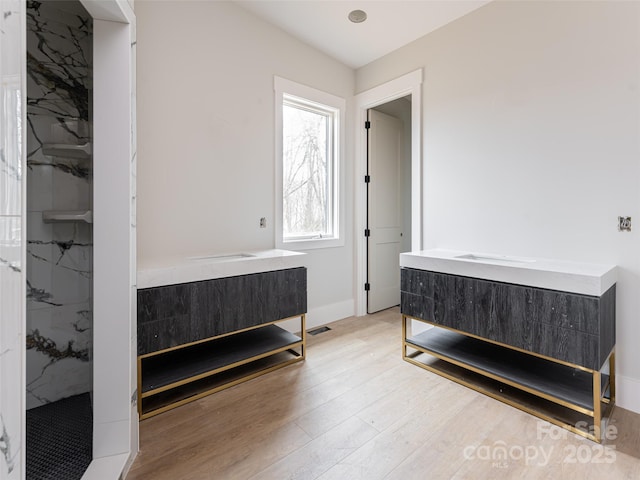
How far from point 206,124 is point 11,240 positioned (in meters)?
1.96

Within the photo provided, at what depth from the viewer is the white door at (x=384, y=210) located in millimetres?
3738

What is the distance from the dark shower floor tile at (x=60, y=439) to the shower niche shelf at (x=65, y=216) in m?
1.14

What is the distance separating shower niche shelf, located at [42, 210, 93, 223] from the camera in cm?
177

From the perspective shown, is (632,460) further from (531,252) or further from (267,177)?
(267,177)

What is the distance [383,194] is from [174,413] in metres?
3.06

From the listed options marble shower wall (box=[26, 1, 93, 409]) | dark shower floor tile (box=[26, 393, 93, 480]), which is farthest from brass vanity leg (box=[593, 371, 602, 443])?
marble shower wall (box=[26, 1, 93, 409])

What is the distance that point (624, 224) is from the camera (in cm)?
192

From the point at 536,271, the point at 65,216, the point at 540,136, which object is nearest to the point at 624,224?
the point at 536,271

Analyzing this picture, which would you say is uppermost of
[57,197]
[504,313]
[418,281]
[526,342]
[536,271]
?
[57,197]

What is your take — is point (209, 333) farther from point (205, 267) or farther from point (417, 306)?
point (417, 306)

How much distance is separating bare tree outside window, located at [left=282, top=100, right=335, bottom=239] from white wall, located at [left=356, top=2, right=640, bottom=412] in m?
1.05

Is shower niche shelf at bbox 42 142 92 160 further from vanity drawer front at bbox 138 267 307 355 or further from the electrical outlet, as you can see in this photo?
the electrical outlet

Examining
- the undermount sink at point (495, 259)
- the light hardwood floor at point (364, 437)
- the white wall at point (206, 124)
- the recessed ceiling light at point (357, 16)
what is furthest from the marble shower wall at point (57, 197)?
the undermount sink at point (495, 259)

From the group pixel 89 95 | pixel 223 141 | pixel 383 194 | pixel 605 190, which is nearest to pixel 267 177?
pixel 223 141
